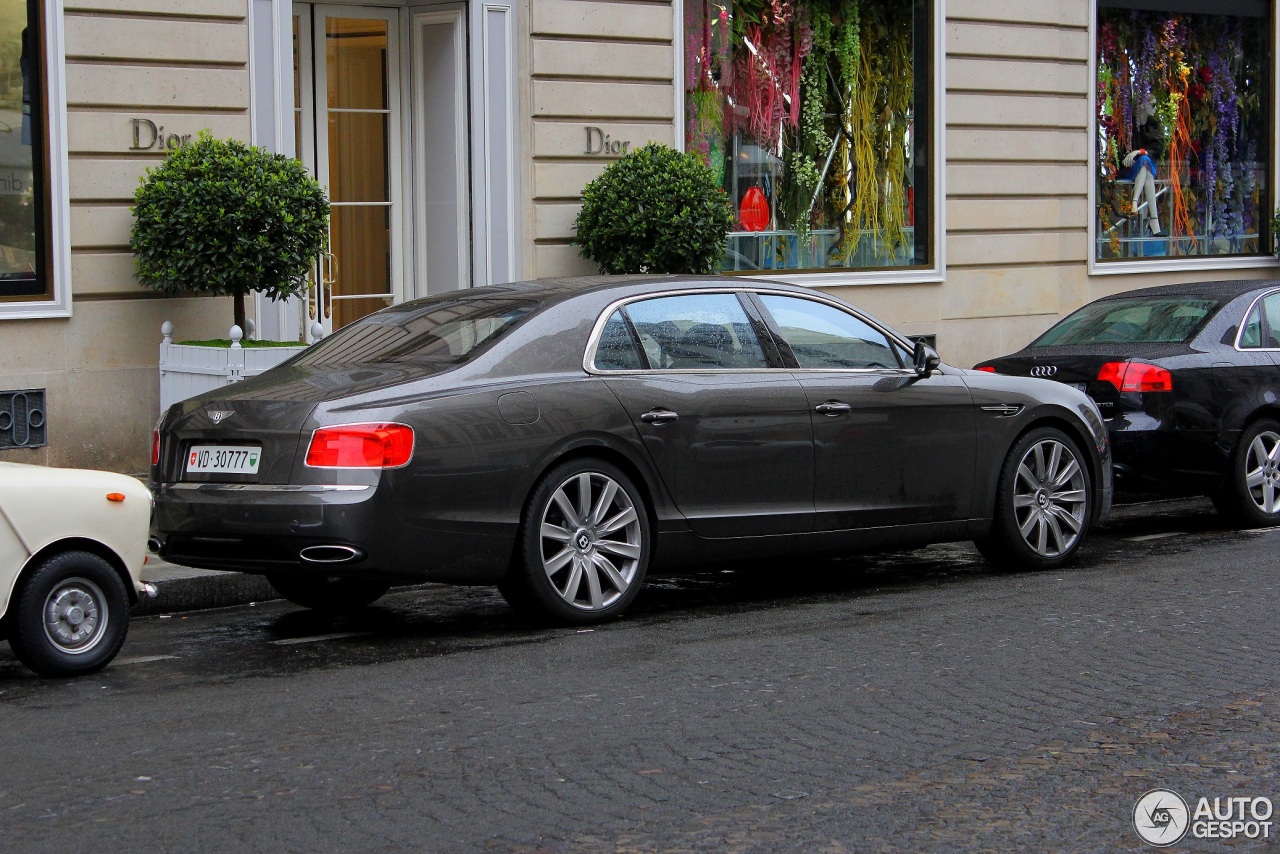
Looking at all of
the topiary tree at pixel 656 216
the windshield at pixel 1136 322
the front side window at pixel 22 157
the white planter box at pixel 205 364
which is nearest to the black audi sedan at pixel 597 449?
the windshield at pixel 1136 322

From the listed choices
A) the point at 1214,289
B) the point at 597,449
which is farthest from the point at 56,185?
the point at 1214,289

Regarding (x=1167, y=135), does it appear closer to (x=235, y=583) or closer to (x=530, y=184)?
(x=530, y=184)

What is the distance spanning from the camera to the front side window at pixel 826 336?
8.95 metres

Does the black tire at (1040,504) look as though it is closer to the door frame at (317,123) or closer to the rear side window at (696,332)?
the rear side window at (696,332)

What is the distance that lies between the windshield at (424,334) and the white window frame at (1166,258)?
12239 millimetres

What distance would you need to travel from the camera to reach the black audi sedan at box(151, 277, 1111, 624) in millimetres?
7500

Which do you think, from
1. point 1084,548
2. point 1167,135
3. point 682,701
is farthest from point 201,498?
point 1167,135

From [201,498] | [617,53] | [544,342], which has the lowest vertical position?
[201,498]

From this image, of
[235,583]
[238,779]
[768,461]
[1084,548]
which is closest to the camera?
[238,779]

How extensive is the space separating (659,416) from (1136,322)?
4902 mm

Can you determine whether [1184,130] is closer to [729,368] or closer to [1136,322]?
[1136,322]

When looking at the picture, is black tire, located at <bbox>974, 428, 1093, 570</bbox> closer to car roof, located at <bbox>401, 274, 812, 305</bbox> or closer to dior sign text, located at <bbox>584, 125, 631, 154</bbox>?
car roof, located at <bbox>401, 274, 812, 305</bbox>

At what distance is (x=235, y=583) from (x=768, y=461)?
2739 millimetres

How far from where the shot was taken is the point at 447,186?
15.5 metres
